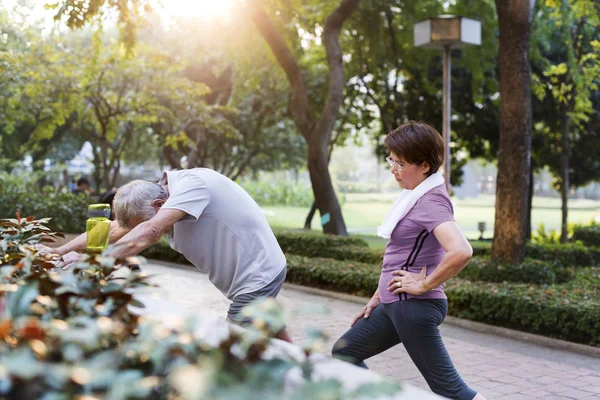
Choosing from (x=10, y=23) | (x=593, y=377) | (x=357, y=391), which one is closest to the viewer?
(x=357, y=391)

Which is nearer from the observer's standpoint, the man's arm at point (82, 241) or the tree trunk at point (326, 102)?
the man's arm at point (82, 241)

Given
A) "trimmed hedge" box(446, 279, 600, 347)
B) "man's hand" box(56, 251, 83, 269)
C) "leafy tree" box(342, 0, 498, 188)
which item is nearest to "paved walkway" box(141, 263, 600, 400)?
"trimmed hedge" box(446, 279, 600, 347)

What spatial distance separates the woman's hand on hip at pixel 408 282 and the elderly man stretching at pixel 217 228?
65 cm

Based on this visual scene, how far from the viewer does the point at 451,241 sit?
10.9ft

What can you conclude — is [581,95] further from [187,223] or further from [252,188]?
[252,188]

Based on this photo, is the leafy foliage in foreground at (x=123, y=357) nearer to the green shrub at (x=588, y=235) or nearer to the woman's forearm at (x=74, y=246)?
the woman's forearm at (x=74, y=246)

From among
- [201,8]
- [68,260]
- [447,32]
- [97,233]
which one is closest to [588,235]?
[447,32]

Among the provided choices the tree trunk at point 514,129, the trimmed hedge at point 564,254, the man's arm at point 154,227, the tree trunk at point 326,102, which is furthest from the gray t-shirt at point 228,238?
the tree trunk at point 326,102

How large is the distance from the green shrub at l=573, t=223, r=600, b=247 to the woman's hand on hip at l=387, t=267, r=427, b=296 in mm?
15093

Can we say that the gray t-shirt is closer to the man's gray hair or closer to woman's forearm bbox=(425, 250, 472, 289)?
the man's gray hair

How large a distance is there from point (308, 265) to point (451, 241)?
819 cm

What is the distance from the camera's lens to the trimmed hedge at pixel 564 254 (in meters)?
13.1

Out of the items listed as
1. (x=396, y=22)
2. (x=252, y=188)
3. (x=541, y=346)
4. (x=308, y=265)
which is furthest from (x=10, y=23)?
(x=252, y=188)

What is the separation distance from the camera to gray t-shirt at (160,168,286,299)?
3717mm
